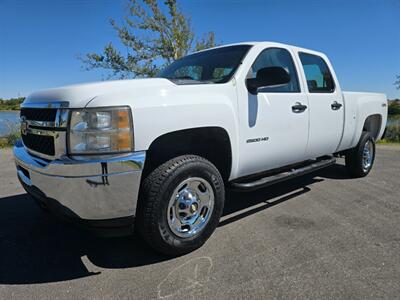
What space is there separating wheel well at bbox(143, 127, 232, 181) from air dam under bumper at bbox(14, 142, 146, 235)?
0.30 m

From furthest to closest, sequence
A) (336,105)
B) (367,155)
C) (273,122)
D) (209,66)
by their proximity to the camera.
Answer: (367,155) < (336,105) < (209,66) < (273,122)

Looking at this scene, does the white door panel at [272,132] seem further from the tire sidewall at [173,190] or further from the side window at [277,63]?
the tire sidewall at [173,190]

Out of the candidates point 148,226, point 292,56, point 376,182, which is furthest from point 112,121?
point 376,182

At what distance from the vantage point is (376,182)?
511cm

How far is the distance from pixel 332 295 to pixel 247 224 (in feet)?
4.41

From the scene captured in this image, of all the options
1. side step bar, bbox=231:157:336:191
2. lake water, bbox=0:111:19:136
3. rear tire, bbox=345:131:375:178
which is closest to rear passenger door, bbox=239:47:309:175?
side step bar, bbox=231:157:336:191

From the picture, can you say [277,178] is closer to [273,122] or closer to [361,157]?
[273,122]

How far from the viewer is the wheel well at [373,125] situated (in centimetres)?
558

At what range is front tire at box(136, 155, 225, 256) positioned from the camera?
2422 mm

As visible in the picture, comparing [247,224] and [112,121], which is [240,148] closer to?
[247,224]

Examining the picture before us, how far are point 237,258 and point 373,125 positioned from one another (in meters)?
4.51

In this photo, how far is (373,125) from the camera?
18.9 ft

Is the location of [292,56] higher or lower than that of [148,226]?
higher

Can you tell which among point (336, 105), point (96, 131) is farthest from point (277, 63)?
point (96, 131)
